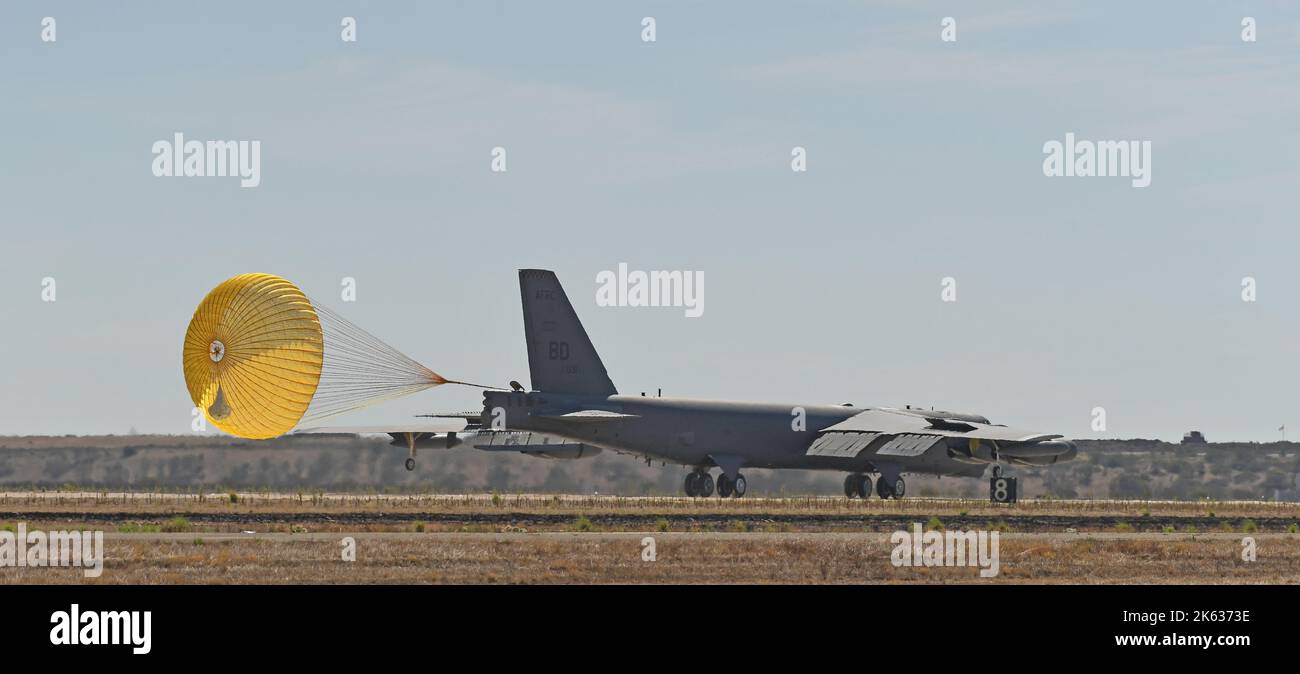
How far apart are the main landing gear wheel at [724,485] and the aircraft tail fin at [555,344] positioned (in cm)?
538

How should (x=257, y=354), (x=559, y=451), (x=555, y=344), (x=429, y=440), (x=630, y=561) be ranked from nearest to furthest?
(x=630, y=561)
(x=257, y=354)
(x=555, y=344)
(x=429, y=440)
(x=559, y=451)

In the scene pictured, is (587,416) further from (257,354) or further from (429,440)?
(257,354)

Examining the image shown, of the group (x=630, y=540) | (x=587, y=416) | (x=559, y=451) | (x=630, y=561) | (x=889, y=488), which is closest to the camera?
(x=630, y=561)

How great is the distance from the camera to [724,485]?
61438 mm

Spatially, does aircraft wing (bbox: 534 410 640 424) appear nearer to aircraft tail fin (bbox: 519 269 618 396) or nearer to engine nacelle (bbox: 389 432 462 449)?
aircraft tail fin (bbox: 519 269 618 396)

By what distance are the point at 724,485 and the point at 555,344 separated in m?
8.43

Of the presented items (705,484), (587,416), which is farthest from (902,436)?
(587,416)

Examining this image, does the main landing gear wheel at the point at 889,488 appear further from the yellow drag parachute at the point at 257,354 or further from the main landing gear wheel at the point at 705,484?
the yellow drag parachute at the point at 257,354

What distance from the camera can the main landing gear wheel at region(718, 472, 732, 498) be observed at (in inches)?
2414

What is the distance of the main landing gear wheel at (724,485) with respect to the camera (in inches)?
2414
